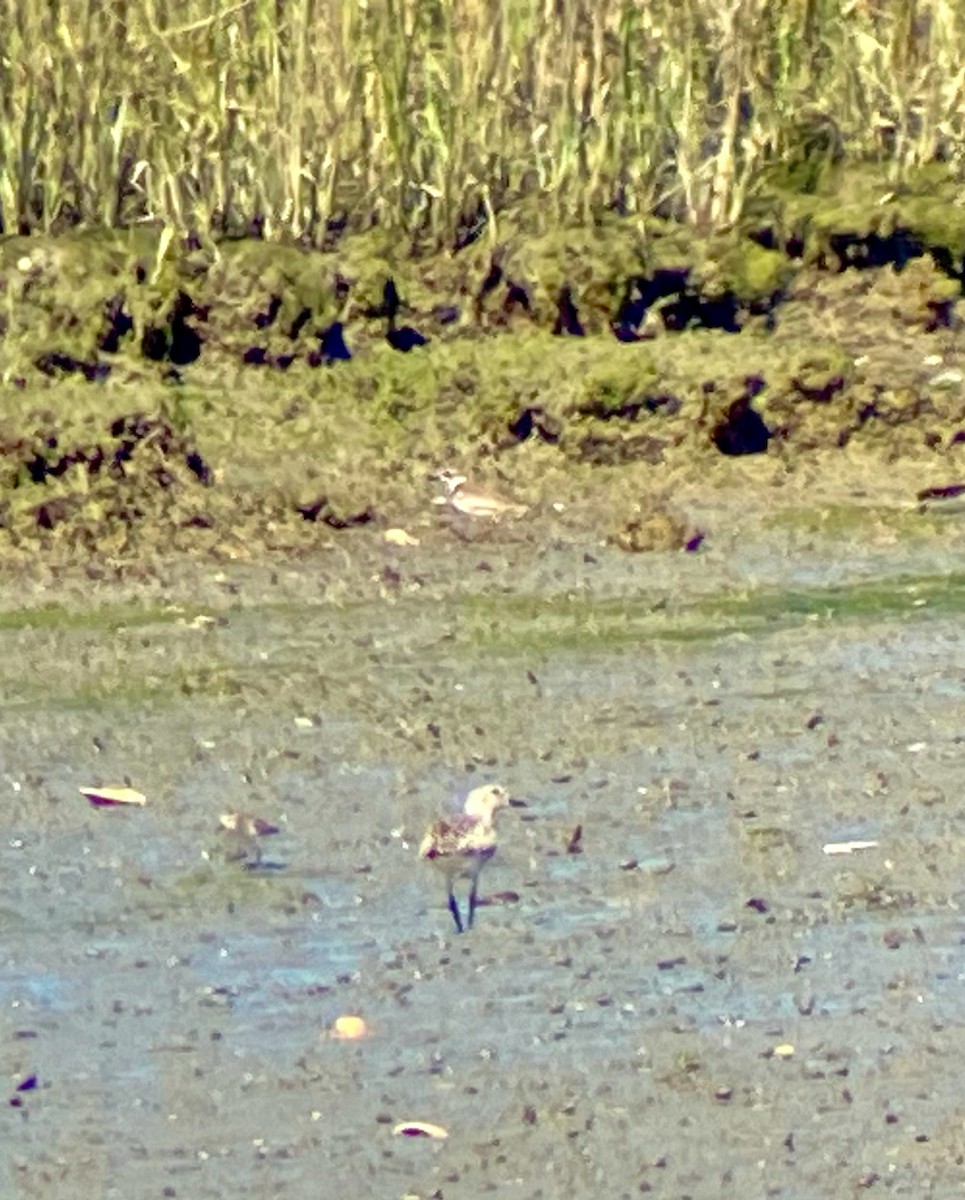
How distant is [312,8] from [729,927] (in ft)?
13.9

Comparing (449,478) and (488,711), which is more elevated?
(488,711)

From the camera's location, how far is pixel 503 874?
15.5ft

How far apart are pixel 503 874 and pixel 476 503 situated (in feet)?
7.33

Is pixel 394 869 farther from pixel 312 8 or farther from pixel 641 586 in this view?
pixel 312 8

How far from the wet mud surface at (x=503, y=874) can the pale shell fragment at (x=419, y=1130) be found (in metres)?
0.02

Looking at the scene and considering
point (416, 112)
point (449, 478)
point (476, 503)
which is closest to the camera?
point (476, 503)

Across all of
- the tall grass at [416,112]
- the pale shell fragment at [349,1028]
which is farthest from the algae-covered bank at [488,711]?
the tall grass at [416,112]

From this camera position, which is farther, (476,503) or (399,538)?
(476,503)

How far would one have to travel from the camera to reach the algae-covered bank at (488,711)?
393 centimetres

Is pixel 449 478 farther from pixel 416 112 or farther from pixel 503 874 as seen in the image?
pixel 503 874

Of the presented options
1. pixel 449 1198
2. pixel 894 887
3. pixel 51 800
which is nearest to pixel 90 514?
pixel 51 800

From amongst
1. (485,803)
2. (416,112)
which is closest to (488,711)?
(485,803)

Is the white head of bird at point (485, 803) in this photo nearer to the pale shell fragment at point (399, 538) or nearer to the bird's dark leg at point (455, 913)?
the bird's dark leg at point (455, 913)

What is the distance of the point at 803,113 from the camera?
832cm
